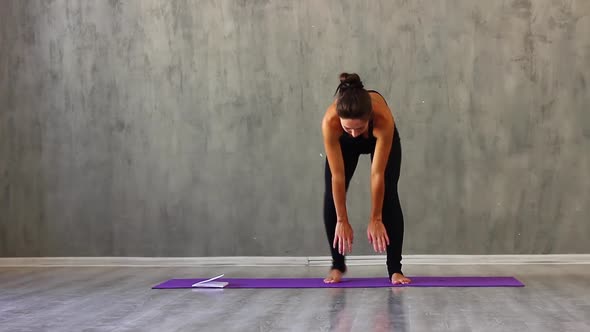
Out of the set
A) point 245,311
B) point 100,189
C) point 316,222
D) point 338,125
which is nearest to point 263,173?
point 316,222

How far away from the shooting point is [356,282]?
4.28m

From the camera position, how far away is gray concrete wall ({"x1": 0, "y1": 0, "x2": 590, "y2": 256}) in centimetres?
510

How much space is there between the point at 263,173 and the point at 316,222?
496 mm

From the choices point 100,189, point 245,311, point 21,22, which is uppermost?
point 21,22

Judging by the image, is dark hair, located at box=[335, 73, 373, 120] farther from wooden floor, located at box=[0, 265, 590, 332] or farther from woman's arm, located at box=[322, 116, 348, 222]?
wooden floor, located at box=[0, 265, 590, 332]

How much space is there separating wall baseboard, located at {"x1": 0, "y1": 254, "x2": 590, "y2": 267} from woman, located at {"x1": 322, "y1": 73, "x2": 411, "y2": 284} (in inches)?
38.1

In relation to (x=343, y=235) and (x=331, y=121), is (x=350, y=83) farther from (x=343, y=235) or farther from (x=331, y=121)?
(x=343, y=235)

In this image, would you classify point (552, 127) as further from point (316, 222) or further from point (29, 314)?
point (29, 314)

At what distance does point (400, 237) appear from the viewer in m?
4.07

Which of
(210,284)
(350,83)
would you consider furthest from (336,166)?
(210,284)

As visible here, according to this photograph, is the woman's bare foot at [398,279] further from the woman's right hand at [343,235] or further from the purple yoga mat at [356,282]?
the woman's right hand at [343,235]

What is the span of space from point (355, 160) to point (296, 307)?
0.97 metres

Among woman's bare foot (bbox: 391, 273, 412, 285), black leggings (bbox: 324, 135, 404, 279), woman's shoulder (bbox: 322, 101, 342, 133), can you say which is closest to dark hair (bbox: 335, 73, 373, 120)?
woman's shoulder (bbox: 322, 101, 342, 133)

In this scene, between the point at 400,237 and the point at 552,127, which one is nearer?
the point at 400,237
